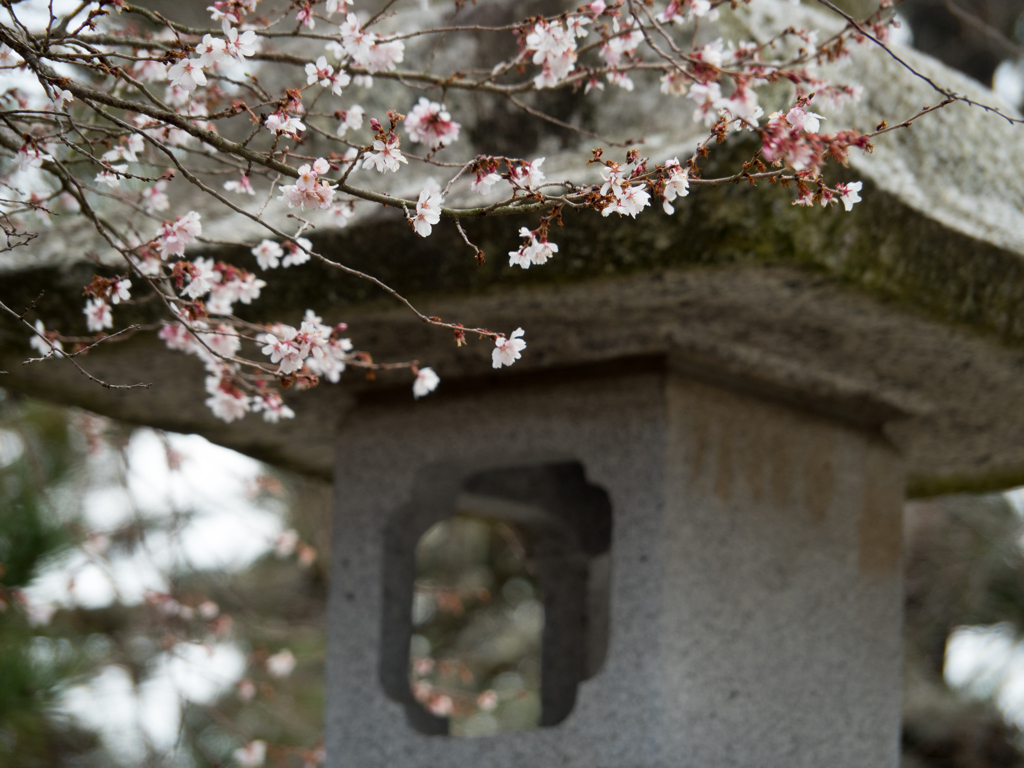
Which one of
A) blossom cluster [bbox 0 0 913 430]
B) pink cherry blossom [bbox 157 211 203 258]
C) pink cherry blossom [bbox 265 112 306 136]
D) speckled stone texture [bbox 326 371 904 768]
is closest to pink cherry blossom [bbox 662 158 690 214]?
blossom cluster [bbox 0 0 913 430]

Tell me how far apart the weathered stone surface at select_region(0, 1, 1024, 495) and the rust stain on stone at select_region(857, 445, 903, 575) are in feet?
0.45

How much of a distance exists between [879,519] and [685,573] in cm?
66

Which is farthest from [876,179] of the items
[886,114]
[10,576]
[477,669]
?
[477,669]

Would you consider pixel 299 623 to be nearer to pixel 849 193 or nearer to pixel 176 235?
pixel 176 235

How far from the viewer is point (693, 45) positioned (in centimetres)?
171

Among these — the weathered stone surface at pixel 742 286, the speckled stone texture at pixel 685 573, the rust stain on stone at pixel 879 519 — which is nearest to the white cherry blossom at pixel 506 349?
the weathered stone surface at pixel 742 286

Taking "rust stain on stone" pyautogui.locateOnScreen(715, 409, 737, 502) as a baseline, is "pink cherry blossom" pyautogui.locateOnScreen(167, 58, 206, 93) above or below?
above

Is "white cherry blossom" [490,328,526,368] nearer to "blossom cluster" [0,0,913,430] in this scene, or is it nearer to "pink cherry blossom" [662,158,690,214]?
"blossom cluster" [0,0,913,430]

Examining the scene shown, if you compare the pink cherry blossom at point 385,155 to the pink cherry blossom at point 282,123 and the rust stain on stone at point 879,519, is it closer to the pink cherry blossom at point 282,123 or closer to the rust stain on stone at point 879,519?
the pink cherry blossom at point 282,123

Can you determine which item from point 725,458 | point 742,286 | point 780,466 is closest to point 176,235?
point 742,286

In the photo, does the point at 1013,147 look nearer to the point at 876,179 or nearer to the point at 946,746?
the point at 876,179

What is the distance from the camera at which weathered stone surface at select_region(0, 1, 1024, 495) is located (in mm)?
1694

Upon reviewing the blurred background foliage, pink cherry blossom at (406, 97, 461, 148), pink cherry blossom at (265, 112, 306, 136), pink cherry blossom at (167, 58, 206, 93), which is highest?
pink cherry blossom at (406, 97, 461, 148)

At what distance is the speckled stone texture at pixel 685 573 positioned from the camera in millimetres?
2043
